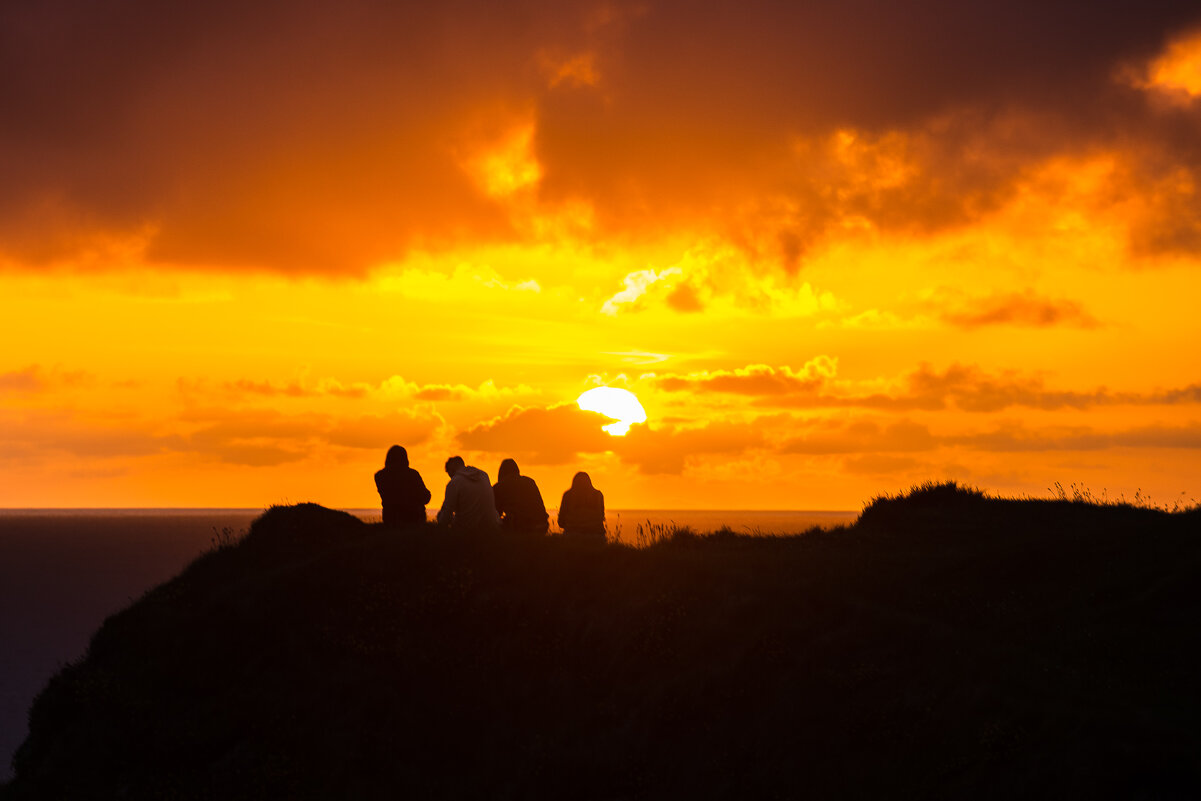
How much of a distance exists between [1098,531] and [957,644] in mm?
8735

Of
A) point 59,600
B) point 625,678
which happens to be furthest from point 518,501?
point 59,600

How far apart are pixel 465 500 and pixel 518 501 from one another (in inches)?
74.2

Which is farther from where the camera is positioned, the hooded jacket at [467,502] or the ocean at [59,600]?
the ocean at [59,600]

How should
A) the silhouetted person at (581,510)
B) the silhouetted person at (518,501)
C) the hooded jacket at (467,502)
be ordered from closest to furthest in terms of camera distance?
the hooded jacket at (467,502), the silhouetted person at (518,501), the silhouetted person at (581,510)

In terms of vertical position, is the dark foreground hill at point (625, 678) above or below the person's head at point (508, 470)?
below

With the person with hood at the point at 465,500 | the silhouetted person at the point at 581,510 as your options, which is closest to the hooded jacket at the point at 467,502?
the person with hood at the point at 465,500

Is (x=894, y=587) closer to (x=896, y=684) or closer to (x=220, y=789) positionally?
(x=896, y=684)

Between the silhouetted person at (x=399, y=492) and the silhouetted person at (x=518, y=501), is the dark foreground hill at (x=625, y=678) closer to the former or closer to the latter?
the silhouetted person at (x=399, y=492)

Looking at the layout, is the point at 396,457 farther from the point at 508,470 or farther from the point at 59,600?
the point at 59,600

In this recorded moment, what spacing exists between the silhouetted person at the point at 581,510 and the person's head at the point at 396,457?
400 centimetres

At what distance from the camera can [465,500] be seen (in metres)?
22.4

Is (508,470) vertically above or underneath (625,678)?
above

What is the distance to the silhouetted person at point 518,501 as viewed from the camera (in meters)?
24.0

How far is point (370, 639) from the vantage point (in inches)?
739
